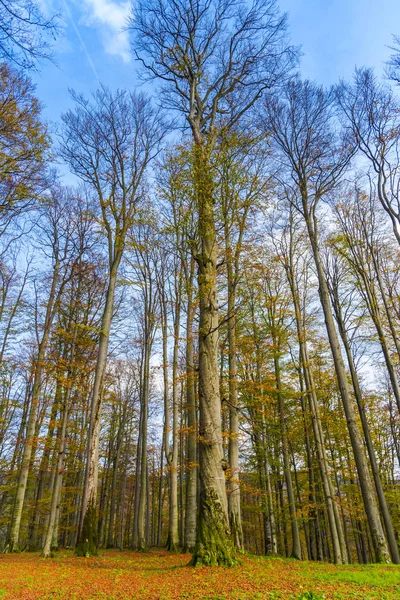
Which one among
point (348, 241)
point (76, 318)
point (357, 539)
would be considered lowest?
point (357, 539)

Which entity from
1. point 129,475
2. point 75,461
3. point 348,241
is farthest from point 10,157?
point 129,475

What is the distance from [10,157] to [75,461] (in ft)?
48.1

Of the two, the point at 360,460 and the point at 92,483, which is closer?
the point at 360,460

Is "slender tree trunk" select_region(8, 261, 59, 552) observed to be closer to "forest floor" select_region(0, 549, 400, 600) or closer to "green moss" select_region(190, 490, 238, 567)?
"forest floor" select_region(0, 549, 400, 600)

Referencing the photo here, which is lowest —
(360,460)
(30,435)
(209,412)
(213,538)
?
(213,538)

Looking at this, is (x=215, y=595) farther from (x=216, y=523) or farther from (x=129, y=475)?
(x=129, y=475)

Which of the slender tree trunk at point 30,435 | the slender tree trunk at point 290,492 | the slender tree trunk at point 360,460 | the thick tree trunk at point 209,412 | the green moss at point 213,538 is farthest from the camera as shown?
the slender tree trunk at point 290,492

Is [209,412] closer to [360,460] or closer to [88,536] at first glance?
[360,460]

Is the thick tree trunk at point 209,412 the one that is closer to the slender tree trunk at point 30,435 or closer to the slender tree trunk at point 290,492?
the slender tree trunk at point 290,492

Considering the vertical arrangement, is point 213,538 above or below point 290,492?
below

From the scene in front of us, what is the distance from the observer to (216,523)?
16.8 feet

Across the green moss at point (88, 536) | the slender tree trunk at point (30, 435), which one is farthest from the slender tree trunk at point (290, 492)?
the slender tree trunk at point (30, 435)

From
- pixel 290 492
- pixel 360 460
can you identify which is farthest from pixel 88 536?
pixel 290 492

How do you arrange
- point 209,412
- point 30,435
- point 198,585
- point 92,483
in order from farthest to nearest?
1. point 30,435
2. point 92,483
3. point 209,412
4. point 198,585
